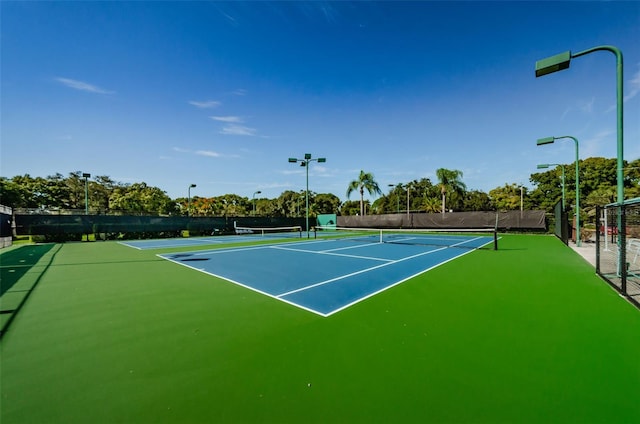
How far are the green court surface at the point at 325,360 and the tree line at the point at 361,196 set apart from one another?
2692 centimetres

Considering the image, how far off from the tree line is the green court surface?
26.9 metres

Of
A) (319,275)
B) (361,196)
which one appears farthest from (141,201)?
(319,275)

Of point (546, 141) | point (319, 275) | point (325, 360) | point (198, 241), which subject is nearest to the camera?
point (325, 360)

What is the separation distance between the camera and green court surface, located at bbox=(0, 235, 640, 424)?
7.36 feet

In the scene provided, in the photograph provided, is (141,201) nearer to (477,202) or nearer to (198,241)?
Result: (198,241)

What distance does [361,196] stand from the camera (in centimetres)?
3825

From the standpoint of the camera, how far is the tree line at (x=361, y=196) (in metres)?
36.7

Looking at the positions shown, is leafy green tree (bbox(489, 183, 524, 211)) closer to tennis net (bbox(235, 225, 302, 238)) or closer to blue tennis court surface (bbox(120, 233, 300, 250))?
tennis net (bbox(235, 225, 302, 238))

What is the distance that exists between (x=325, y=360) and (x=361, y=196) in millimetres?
35891

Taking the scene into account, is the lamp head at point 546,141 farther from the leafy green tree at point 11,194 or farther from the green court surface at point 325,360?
the leafy green tree at point 11,194

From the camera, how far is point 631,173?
4219 centimetres

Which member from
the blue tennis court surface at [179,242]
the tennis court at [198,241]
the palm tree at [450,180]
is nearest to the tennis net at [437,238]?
the tennis court at [198,241]

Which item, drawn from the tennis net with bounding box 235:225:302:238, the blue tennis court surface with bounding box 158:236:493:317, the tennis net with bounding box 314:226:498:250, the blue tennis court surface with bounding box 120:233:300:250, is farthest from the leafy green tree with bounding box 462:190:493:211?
the blue tennis court surface with bounding box 158:236:493:317

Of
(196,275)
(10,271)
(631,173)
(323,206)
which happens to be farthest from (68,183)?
(631,173)
